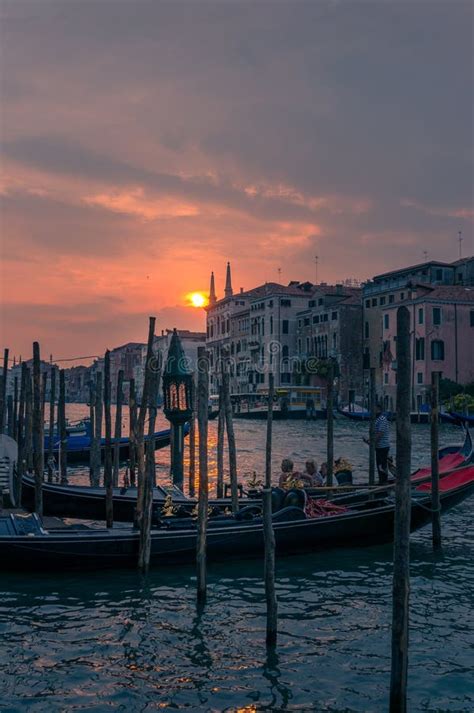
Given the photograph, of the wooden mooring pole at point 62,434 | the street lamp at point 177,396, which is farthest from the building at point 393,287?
the wooden mooring pole at point 62,434

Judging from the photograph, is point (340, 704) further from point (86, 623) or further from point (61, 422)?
point (61, 422)

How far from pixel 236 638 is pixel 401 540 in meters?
2.24

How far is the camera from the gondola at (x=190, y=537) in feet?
23.4

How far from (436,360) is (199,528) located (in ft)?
114

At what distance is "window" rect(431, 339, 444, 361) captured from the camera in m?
39.1

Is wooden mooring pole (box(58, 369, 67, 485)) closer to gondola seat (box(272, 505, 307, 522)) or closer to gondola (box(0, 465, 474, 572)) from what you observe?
gondola (box(0, 465, 474, 572))

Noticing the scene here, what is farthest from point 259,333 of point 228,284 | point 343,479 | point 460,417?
point 343,479

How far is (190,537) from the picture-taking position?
7.50 metres

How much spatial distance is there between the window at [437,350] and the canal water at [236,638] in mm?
31811

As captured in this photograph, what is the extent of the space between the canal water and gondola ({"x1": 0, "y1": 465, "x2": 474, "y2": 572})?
148 mm

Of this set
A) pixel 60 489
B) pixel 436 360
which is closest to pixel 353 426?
pixel 436 360

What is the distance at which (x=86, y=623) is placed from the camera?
5953mm

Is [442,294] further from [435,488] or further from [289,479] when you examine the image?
[435,488]

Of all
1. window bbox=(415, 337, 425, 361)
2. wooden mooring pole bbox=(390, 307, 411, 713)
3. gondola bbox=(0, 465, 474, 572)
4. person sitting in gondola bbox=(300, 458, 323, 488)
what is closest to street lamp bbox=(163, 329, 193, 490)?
person sitting in gondola bbox=(300, 458, 323, 488)
